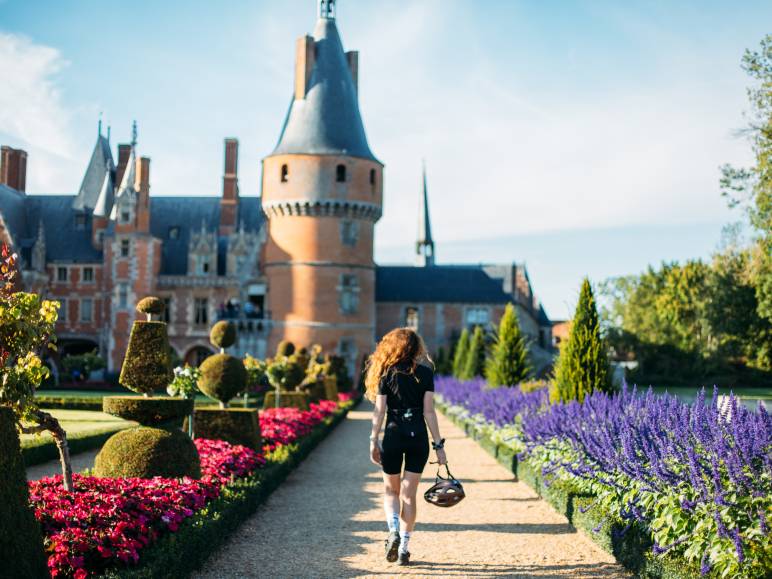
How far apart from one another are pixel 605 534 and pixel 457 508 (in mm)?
2835

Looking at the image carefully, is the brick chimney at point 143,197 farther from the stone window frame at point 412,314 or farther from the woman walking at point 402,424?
the woman walking at point 402,424

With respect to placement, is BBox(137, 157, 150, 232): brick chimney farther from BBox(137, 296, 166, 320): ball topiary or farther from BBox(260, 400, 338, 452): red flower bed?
BBox(137, 296, 166, 320): ball topiary

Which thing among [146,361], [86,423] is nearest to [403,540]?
[146,361]

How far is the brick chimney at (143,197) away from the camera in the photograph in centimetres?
4128

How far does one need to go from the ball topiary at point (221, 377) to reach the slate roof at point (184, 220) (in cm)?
3149

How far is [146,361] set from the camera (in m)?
8.87

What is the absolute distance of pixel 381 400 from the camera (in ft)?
22.0

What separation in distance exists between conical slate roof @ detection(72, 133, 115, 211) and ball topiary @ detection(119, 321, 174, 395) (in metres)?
38.7

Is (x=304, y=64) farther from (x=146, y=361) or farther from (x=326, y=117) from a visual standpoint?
(x=146, y=361)

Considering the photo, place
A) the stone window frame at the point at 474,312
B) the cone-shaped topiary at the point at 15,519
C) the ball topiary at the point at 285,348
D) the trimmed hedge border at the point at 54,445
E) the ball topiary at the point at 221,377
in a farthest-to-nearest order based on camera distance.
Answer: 1. the stone window frame at the point at 474,312
2. the ball topiary at the point at 285,348
3. the ball topiary at the point at 221,377
4. the trimmed hedge border at the point at 54,445
5. the cone-shaped topiary at the point at 15,519

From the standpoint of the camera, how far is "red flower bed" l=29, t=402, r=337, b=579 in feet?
17.7

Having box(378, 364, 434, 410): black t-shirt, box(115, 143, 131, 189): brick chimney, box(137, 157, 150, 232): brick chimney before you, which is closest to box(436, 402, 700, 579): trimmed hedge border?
box(378, 364, 434, 410): black t-shirt

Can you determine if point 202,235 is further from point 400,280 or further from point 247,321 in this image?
point 400,280

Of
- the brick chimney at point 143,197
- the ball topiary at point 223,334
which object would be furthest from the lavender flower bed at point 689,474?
the brick chimney at point 143,197
